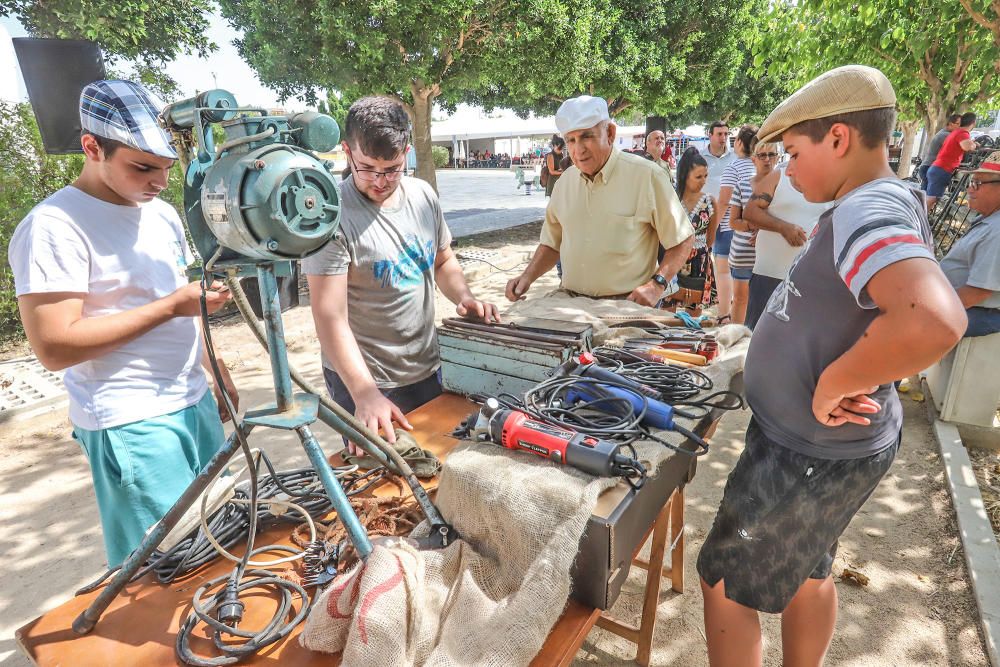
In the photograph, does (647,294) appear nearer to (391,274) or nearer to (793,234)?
(391,274)

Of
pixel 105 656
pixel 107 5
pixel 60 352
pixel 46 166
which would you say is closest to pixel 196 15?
pixel 107 5

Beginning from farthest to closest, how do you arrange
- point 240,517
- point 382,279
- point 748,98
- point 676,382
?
point 748,98 < point 382,279 < point 676,382 < point 240,517

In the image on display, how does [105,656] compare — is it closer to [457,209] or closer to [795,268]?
[795,268]

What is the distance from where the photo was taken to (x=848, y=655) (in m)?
2.20

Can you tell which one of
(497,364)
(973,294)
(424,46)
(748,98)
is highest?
(748,98)

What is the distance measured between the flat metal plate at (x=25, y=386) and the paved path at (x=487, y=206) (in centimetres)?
727

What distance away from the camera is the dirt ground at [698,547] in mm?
2258

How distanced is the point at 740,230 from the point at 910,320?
3.50 m

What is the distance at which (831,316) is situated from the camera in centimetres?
126

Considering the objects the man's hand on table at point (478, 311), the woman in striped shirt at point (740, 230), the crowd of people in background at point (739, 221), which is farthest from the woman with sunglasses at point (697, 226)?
the man's hand on table at point (478, 311)

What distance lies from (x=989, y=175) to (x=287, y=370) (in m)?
4.17

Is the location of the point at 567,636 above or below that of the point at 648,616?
above

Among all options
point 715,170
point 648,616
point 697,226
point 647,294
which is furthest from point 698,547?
point 715,170

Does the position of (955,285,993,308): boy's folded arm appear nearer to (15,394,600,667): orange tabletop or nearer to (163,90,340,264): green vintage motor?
(15,394,600,667): orange tabletop
